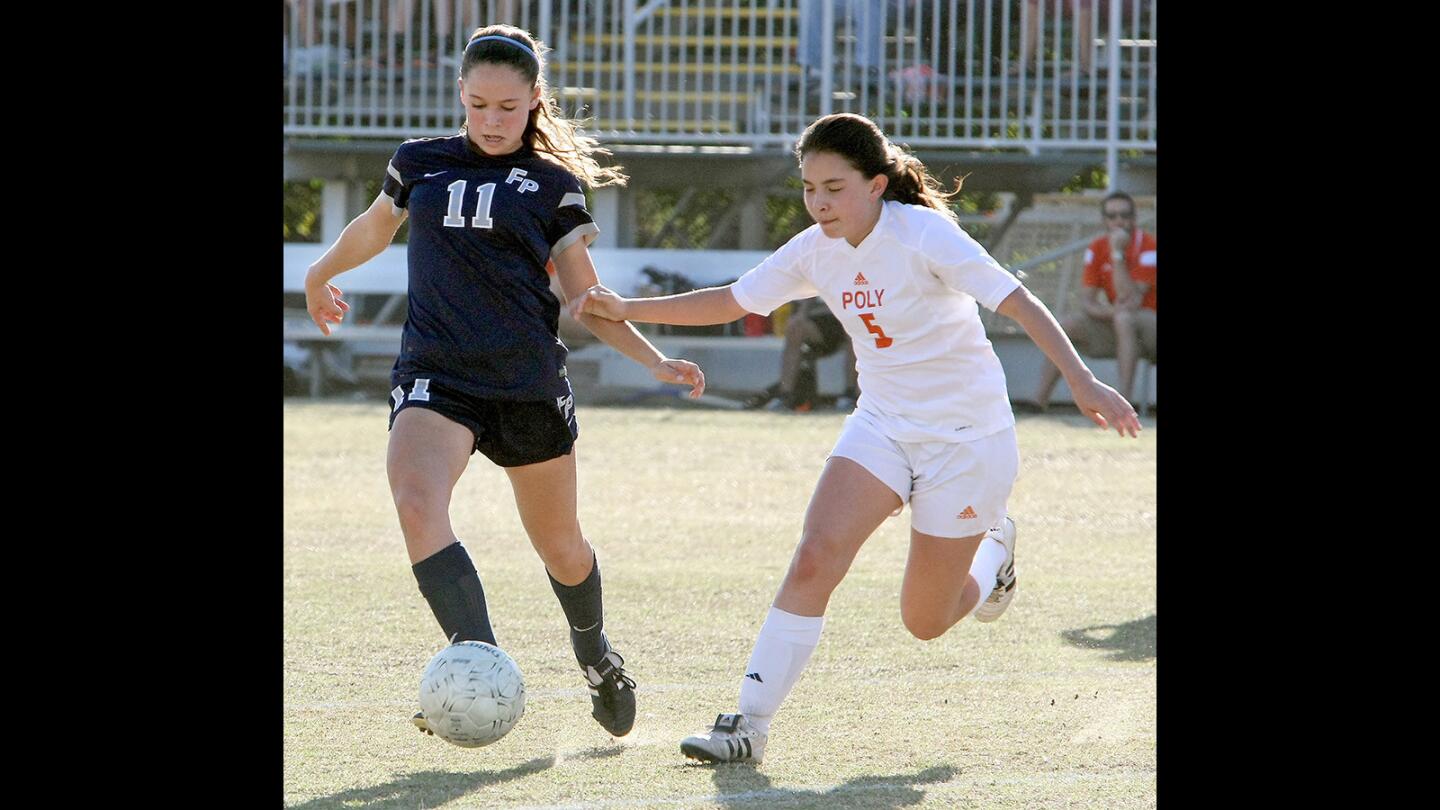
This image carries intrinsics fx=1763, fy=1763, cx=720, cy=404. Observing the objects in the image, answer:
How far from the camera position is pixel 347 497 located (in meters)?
10.6

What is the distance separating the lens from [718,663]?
609 centimetres

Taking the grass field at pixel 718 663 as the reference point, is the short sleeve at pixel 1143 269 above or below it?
above

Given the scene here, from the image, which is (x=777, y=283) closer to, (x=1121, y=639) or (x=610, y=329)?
(x=610, y=329)

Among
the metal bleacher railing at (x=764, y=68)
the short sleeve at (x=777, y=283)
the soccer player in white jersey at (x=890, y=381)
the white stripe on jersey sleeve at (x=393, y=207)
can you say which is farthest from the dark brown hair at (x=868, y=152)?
the metal bleacher railing at (x=764, y=68)

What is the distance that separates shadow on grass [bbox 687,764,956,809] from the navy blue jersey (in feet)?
3.82

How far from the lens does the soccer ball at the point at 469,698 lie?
4266mm

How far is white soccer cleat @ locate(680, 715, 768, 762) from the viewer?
470 centimetres

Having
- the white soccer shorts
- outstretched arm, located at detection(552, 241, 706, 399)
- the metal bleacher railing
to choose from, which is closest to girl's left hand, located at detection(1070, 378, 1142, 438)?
the white soccer shorts

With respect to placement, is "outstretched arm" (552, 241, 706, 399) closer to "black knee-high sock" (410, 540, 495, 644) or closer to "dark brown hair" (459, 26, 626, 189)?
"dark brown hair" (459, 26, 626, 189)

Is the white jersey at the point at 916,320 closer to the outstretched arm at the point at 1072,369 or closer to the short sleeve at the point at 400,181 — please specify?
the outstretched arm at the point at 1072,369

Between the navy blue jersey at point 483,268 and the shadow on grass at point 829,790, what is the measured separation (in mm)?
1163

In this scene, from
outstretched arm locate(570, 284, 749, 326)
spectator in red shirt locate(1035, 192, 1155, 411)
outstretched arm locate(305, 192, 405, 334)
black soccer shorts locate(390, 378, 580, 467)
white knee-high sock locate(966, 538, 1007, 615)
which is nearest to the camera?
black soccer shorts locate(390, 378, 580, 467)

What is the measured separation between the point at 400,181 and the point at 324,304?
0.53 m
